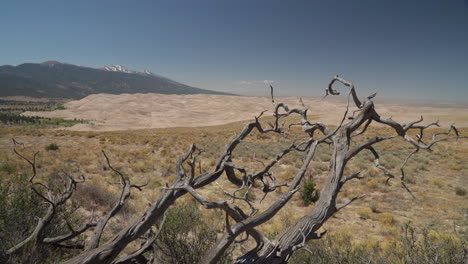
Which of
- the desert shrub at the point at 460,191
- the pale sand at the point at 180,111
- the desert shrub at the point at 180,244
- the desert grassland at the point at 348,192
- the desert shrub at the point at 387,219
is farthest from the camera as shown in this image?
the pale sand at the point at 180,111

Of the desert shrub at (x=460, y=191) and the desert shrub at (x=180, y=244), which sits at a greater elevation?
the desert shrub at (x=180, y=244)

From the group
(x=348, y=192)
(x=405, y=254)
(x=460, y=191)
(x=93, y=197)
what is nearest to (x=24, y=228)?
(x=93, y=197)

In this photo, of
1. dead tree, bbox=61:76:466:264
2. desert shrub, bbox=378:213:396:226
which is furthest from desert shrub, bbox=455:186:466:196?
dead tree, bbox=61:76:466:264

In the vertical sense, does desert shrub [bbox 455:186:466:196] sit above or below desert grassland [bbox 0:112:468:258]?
above

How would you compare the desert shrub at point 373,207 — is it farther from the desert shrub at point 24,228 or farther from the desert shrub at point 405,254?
the desert shrub at point 24,228

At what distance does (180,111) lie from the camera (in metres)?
74.2

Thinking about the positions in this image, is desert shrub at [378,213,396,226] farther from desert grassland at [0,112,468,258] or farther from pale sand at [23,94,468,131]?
pale sand at [23,94,468,131]

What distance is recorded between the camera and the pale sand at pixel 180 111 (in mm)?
55188

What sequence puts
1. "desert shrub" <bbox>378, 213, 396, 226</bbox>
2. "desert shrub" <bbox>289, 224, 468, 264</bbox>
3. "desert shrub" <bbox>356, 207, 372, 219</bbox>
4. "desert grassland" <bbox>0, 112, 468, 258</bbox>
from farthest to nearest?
"desert shrub" <bbox>356, 207, 372, 219</bbox>
"desert shrub" <bbox>378, 213, 396, 226</bbox>
"desert grassland" <bbox>0, 112, 468, 258</bbox>
"desert shrub" <bbox>289, 224, 468, 264</bbox>

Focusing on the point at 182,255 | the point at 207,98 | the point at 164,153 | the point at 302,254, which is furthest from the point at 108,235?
the point at 207,98

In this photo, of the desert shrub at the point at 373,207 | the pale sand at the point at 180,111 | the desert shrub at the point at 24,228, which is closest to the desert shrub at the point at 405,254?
the desert shrub at the point at 373,207

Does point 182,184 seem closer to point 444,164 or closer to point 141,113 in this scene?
point 444,164

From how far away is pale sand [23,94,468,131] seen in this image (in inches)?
2173

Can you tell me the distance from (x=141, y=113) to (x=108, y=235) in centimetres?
6939
